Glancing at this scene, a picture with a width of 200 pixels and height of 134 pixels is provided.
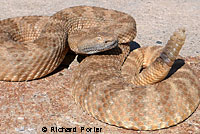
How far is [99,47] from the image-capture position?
5410mm

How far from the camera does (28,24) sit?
6645 mm

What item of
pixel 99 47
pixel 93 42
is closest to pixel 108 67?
pixel 99 47

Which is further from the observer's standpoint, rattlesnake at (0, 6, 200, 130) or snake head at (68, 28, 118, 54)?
snake head at (68, 28, 118, 54)

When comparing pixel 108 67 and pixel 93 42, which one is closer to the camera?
pixel 108 67

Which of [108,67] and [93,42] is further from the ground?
[93,42]

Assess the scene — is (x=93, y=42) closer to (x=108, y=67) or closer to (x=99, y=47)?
(x=99, y=47)

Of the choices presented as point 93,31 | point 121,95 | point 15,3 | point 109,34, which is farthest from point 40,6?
point 121,95

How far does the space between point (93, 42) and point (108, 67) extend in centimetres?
58

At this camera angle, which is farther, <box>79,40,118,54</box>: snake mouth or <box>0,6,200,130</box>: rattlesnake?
<box>79,40,118,54</box>: snake mouth

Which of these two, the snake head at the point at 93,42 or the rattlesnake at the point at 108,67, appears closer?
the rattlesnake at the point at 108,67

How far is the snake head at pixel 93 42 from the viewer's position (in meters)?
5.35

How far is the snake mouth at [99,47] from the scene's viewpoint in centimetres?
534

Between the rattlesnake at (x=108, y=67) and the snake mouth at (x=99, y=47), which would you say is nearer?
the rattlesnake at (x=108, y=67)

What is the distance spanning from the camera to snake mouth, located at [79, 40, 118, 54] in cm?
534
